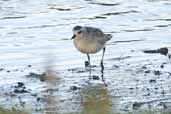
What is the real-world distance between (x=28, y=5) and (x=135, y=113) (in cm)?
1103

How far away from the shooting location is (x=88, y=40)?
46.9 ft

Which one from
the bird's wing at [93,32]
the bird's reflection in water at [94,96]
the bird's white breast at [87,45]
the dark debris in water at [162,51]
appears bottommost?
the bird's reflection in water at [94,96]

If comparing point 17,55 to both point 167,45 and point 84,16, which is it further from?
point 84,16

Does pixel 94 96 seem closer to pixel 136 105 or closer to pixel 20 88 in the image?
pixel 136 105

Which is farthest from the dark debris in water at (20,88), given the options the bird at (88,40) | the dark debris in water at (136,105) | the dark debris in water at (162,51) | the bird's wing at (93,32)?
the dark debris in water at (162,51)

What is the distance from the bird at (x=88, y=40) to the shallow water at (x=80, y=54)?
0.32 metres

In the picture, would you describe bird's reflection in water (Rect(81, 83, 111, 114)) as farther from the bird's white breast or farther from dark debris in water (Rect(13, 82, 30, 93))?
the bird's white breast

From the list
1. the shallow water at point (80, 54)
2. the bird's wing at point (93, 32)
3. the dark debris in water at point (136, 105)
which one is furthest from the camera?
the bird's wing at point (93, 32)

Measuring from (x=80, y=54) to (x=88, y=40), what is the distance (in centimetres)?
104

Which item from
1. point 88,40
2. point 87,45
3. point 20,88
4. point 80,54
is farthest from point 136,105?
point 80,54

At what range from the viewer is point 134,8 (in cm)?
2031

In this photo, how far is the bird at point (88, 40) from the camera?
14117mm

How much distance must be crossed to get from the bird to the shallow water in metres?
0.32

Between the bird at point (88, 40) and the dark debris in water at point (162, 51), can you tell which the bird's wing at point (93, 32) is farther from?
the dark debris in water at point (162, 51)
